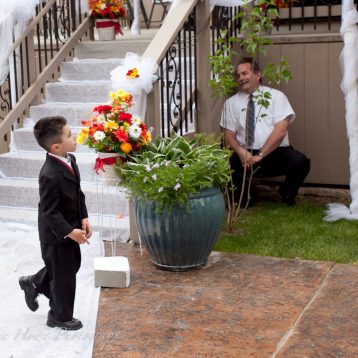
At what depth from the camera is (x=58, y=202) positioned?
12.2 feet

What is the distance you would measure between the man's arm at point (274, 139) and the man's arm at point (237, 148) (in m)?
0.09

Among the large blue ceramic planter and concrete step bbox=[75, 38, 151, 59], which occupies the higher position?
concrete step bbox=[75, 38, 151, 59]

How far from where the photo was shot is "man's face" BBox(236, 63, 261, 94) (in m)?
6.43

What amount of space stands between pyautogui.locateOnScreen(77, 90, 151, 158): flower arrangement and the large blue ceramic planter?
0.40m

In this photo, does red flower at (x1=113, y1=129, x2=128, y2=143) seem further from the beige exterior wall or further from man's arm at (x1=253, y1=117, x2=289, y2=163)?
the beige exterior wall

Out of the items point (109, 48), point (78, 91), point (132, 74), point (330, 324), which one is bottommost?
point (330, 324)

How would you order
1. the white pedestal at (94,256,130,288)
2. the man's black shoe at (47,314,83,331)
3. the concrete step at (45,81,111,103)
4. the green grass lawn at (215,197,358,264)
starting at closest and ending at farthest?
the man's black shoe at (47,314,83,331) → the white pedestal at (94,256,130,288) → the green grass lawn at (215,197,358,264) → the concrete step at (45,81,111,103)

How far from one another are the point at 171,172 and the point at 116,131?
1.58 feet

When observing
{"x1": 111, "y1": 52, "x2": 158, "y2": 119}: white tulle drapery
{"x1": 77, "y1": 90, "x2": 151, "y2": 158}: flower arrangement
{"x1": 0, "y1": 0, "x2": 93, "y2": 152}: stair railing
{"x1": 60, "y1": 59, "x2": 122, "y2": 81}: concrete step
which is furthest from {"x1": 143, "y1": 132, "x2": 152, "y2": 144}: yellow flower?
{"x1": 60, "y1": 59, "x2": 122, "y2": 81}: concrete step

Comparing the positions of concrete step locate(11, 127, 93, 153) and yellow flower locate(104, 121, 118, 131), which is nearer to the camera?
yellow flower locate(104, 121, 118, 131)

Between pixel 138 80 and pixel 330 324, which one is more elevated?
pixel 138 80

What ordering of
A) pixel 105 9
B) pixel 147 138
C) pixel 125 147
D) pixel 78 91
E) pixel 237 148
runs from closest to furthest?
pixel 125 147 < pixel 147 138 < pixel 237 148 < pixel 78 91 < pixel 105 9

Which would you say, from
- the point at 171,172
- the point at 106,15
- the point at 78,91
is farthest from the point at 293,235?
the point at 106,15

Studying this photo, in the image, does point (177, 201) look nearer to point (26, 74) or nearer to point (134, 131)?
point (134, 131)
